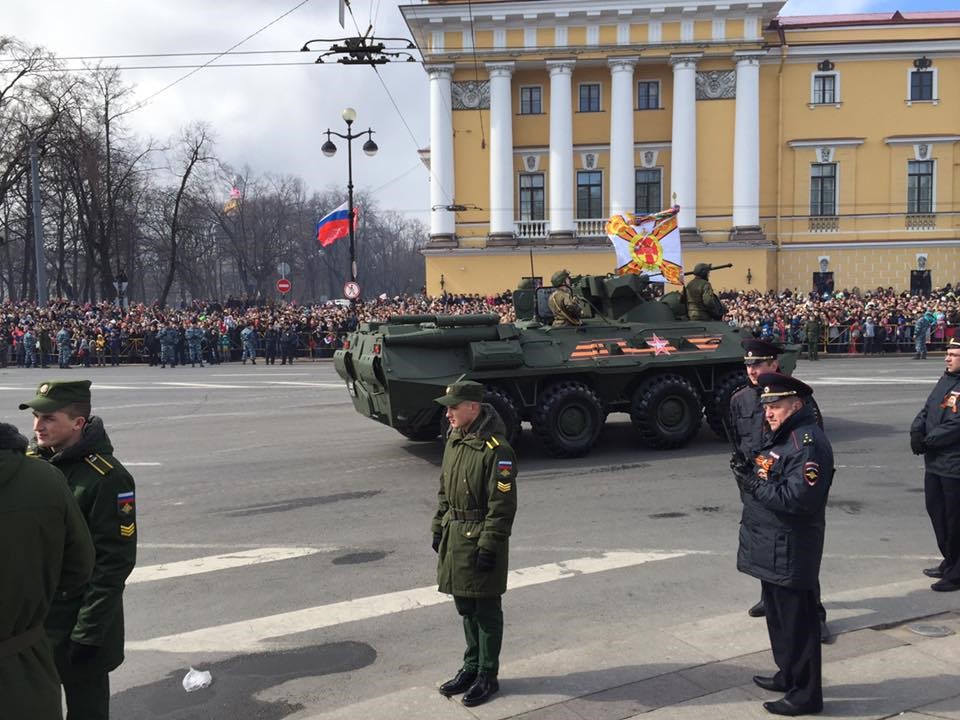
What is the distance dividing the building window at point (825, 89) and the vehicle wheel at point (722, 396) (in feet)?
103

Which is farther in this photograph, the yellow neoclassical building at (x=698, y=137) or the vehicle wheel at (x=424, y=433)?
the yellow neoclassical building at (x=698, y=137)

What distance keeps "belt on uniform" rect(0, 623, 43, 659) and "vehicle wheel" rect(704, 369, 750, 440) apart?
10.6 meters

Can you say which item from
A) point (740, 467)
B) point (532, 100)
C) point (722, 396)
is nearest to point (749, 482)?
point (740, 467)

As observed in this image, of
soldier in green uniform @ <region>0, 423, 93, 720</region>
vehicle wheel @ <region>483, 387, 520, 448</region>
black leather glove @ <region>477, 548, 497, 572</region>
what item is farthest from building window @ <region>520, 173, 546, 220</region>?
soldier in green uniform @ <region>0, 423, 93, 720</region>

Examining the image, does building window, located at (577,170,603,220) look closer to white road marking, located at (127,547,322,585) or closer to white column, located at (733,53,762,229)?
white column, located at (733,53,762,229)

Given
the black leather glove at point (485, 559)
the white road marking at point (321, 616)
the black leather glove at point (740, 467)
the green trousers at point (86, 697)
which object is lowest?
the white road marking at point (321, 616)

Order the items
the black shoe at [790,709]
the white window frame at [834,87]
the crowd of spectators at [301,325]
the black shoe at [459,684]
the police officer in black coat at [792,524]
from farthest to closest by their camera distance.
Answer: the white window frame at [834,87] → the crowd of spectators at [301,325] → the black shoe at [459,684] → the black shoe at [790,709] → the police officer in black coat at [792,524]

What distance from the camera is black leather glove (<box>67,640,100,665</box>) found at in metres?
3.84

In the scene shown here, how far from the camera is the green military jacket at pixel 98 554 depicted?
3.84 metres

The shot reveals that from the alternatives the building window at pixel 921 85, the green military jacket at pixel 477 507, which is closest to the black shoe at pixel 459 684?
the green military jacket at pixel 477 507

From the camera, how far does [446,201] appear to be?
129 feet

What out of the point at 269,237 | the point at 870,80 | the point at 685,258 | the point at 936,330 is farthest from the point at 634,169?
the point at 269,237

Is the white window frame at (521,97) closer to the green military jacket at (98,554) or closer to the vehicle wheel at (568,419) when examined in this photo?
the vehicle wheel at (568,419)

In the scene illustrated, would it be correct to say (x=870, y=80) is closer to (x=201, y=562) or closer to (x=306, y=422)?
(x=306, y=422)
